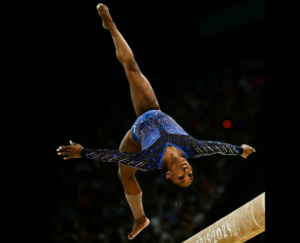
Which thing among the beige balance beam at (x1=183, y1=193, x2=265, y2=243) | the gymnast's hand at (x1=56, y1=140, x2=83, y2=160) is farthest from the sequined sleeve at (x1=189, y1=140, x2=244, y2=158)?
the gymnast's hand at (x1=56, y1=140, x2=83, y2=160)

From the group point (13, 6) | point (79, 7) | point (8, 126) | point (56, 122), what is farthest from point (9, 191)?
point (79, 7)

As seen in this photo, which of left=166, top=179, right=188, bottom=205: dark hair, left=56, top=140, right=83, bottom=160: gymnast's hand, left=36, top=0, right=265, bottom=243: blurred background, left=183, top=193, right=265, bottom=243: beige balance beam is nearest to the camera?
left=183, top=193, right=265, bottom=243: beige balance beam

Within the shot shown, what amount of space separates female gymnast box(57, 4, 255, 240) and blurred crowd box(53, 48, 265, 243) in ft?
5.63

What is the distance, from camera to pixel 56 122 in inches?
196

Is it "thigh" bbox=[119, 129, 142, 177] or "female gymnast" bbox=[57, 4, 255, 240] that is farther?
"thigh" bbox=[119, 129, 142, 177]

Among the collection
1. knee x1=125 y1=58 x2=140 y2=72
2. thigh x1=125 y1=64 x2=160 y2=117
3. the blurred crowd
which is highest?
knee x1=125 y1=58 x2=140 y2=72

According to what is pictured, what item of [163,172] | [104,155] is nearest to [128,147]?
[104,155]

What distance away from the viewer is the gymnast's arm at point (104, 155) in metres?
2.60

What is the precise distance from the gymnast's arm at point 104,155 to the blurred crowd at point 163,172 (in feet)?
7.42

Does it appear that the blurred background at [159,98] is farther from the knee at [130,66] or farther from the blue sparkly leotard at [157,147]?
the blue sparkly leotard at [157,147]

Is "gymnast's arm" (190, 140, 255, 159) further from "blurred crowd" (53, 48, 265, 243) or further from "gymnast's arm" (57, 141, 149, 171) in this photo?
"blurred crowd" (53, 48, 265, 243)

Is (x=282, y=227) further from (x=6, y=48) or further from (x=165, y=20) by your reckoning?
(x=165, y=20)

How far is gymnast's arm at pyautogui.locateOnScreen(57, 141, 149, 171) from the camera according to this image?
8.54 feet

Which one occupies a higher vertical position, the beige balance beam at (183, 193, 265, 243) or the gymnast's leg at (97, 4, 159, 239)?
the gymnast's leg at (97, 4, 159, 239)
